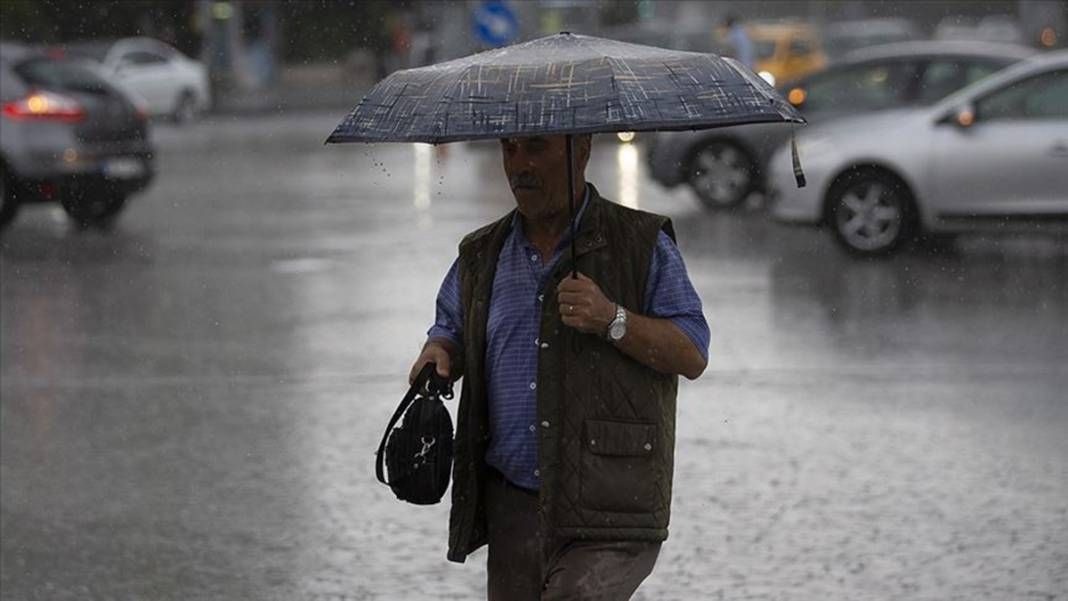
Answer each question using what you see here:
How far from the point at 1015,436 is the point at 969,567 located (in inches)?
83.6

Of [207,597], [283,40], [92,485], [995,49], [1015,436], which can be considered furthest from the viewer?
[283,40]

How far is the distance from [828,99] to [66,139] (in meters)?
6.44

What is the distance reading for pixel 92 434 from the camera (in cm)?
884

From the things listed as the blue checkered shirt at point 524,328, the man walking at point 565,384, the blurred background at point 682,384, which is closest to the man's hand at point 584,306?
the man walking at point 565,384

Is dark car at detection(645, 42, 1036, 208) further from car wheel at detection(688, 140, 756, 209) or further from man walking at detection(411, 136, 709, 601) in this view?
man walking at detection(411, 136, 709, 601)

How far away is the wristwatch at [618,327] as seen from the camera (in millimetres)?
3938

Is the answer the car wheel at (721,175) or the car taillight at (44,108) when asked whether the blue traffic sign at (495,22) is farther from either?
the car taillight at (44,108)

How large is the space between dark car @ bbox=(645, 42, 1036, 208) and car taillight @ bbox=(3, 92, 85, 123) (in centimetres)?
512

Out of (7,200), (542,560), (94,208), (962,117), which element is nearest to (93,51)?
(94,208)

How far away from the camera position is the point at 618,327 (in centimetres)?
394

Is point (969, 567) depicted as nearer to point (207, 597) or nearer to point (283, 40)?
point (207, 597)

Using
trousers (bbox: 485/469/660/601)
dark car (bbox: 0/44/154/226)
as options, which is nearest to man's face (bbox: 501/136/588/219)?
trousers (bbox: 485/469/660/601)

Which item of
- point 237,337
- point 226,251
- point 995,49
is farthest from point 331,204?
point 237,337

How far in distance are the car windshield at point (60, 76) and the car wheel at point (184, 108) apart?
2694cm
